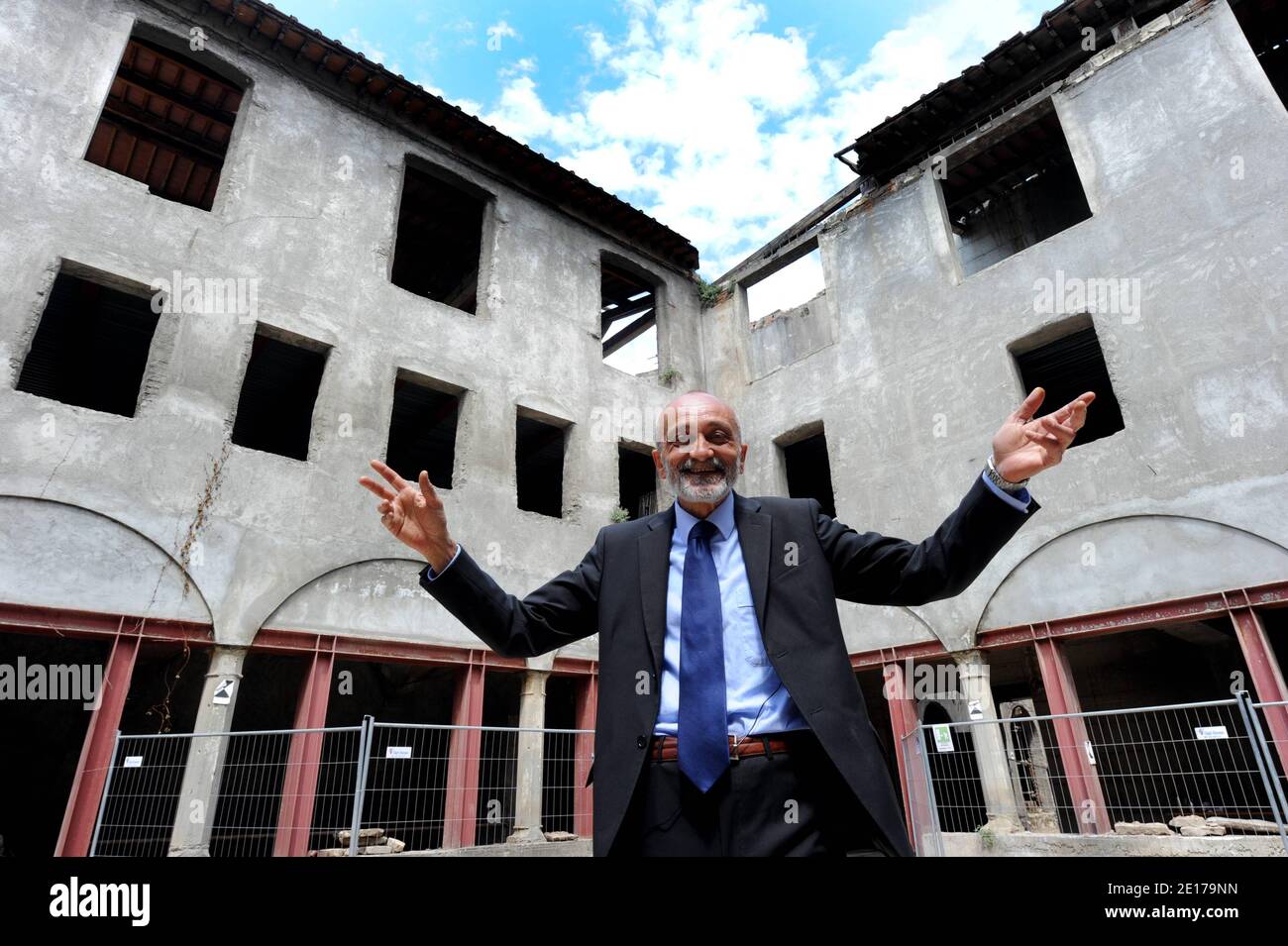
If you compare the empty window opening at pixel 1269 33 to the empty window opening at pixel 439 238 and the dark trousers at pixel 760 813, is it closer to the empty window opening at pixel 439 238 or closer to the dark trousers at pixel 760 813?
the empty window opening at pixel 439 238

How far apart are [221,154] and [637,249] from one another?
8.82m

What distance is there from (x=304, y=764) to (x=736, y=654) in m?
9.00

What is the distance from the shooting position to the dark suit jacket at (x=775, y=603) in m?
2.02

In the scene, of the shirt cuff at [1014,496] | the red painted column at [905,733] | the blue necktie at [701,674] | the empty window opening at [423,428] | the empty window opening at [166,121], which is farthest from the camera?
the empty window opening at [423,428]

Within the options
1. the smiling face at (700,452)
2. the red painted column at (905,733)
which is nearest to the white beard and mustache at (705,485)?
the smiling face at (700,452)

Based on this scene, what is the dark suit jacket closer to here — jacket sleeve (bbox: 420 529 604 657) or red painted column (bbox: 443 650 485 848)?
jacket sleeve (bbox: 420 529 604 657)

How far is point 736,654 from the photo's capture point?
2.22 m

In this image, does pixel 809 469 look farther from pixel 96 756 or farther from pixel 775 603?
pixel 775 603

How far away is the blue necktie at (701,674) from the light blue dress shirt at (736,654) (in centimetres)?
4

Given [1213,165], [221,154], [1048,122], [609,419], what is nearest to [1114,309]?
[1213,165]

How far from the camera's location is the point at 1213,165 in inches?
420

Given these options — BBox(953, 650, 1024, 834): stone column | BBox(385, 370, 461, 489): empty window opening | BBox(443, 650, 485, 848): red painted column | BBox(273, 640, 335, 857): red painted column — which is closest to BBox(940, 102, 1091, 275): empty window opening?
BBox(953, 650, 1024, 834): stone column

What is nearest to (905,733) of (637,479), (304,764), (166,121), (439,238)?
(637,479)
